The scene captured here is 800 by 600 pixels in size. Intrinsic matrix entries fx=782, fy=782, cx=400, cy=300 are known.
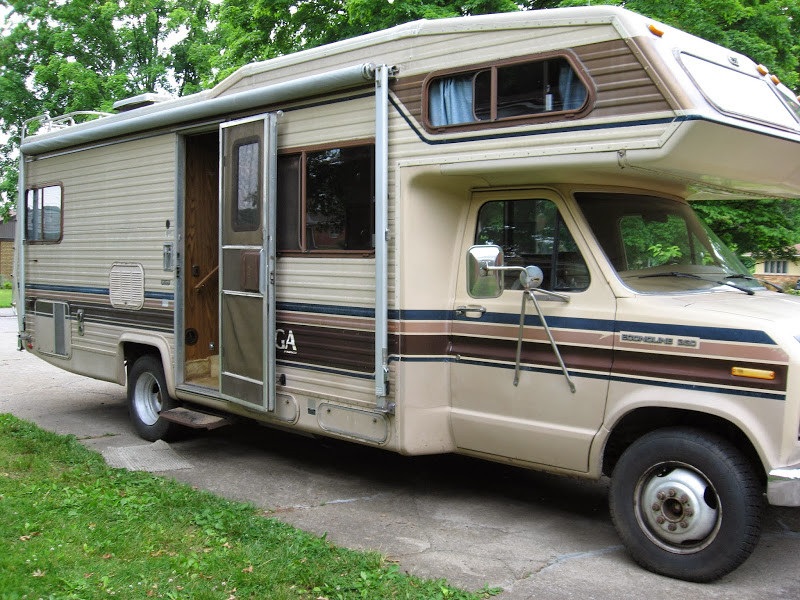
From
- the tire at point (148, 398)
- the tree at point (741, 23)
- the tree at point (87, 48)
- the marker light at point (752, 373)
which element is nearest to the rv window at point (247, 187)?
the tire at point (148, 398)

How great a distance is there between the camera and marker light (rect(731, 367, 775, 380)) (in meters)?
4.12

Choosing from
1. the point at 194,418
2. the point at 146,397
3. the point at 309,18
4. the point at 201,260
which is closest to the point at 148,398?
the point at 146,397

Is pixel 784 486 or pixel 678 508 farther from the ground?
pixel 784 486

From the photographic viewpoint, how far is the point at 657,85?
14.3 ft

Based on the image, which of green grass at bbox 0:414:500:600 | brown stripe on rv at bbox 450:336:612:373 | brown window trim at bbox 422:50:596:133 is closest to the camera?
green grass at bbox 0:414:500:600

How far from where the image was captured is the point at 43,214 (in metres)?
9.04

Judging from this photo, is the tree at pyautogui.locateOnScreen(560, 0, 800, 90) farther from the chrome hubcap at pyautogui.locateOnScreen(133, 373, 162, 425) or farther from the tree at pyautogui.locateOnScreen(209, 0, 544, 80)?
the chrome hubcap at pyautogui.locateOnScreen(133, 373, 162, 425)

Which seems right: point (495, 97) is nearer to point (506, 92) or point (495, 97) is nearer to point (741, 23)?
point (506, 92)

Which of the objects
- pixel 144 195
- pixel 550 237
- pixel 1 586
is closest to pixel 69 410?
pixel 144 195

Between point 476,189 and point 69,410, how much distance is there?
19.4 ft

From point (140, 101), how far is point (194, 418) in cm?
344

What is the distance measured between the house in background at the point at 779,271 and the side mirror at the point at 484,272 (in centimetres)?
259

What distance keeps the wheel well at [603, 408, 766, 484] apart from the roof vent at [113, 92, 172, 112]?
563 centimetres

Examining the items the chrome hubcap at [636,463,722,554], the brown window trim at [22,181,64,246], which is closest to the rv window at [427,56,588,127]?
the chrome hubcap at [636,463,722,554]
